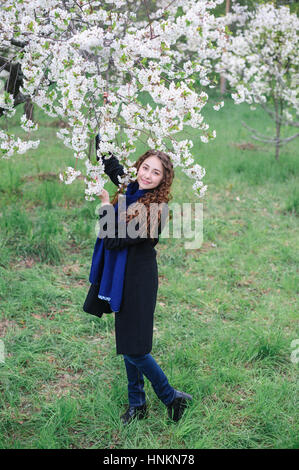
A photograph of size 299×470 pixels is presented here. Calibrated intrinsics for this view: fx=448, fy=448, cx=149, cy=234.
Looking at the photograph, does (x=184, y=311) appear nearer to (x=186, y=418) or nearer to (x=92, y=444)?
(x=186, y=418)

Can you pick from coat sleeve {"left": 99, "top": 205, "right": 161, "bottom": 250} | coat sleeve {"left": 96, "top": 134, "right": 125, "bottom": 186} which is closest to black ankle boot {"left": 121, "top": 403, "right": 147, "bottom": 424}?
coat sleeve {"left": 99, "top": 205, "right": 161, "bottom": 250}

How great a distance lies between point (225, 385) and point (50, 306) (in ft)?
5.35

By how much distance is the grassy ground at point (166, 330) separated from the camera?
8.48ft

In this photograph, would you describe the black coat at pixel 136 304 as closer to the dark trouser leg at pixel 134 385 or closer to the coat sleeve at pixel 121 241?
the coat sleeve at pixel 121 241

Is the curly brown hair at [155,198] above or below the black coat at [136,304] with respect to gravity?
above

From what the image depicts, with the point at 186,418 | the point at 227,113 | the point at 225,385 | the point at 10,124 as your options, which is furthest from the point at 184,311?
A: the point at 227,113

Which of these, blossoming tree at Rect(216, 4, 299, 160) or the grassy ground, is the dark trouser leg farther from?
blossoming tree at Rect(216, 4, 299, 160)

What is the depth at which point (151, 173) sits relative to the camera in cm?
241

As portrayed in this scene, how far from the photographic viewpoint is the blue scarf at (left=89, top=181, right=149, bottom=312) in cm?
231

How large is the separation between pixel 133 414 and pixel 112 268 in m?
0.89

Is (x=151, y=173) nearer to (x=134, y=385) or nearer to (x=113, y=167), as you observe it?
(x=113, y=167)

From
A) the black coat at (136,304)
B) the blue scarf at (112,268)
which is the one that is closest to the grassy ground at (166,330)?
the black coat at (136,304)
